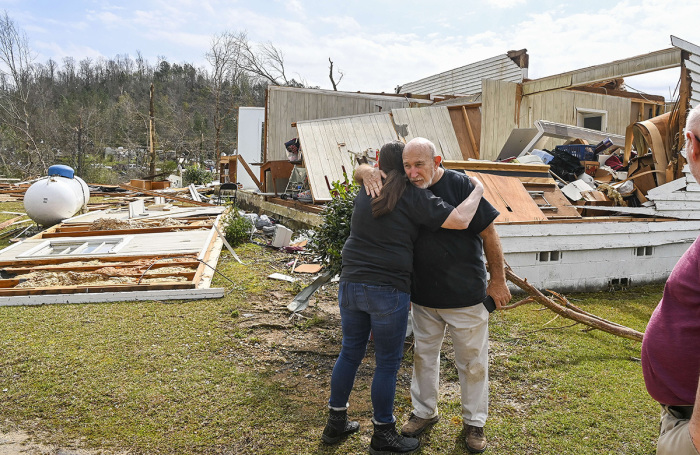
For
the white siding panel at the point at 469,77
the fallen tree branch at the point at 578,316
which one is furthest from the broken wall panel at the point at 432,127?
the white siding panel at the point at 469,77

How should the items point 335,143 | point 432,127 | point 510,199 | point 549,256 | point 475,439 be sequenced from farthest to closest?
point 432,127 < point 335,143 < point 510,199 < point 549,256 < point 475,439

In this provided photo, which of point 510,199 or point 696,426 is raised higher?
point 510,199

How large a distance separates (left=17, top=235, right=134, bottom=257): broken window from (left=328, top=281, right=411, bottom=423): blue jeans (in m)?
6.08

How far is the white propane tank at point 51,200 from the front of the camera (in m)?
10.4

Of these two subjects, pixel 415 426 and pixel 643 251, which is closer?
pixel 415 426

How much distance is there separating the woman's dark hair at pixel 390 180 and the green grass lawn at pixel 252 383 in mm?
1466

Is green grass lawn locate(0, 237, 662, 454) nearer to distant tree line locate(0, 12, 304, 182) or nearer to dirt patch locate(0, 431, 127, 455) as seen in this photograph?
dirt patch locate(0, 431, 127, 455)

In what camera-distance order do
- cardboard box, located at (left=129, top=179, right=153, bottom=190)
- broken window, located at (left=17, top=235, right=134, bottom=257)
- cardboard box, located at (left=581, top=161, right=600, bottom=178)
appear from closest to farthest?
broken window, located at (left=17, top=235, right=134, bottom=257), cardboard box, located at (left=581, top=161, right=600, bottom=178), cardboard box, located at (left=129, top=179, right=153, bottom=190)

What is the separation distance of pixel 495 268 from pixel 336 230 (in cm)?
180

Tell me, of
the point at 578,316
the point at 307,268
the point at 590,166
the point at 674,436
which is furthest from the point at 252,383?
the point at 590,166

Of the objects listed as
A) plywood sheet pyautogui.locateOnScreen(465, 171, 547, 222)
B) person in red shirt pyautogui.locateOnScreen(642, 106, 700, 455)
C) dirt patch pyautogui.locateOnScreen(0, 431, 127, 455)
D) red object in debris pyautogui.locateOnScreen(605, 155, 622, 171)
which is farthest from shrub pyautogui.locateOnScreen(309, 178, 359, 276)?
red object in debris pyautogui.locateOnScreen(605, 155, 622, 171)

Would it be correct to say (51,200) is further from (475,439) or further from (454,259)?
(475,439)

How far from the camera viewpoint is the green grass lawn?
298 cm

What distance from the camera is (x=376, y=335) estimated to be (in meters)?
2.78
